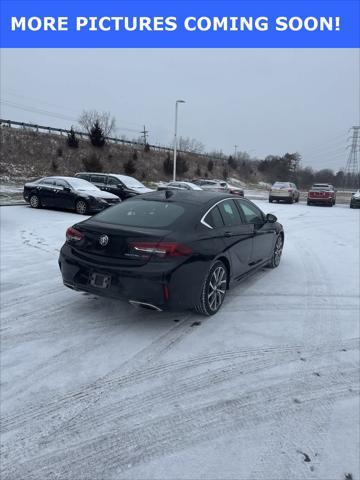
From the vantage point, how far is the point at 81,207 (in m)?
14.6

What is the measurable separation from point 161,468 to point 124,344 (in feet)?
5.33

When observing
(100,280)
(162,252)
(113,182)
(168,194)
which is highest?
(113,182)

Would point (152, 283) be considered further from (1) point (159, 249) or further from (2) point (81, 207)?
(2) point (81, 207)

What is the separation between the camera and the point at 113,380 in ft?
10.4

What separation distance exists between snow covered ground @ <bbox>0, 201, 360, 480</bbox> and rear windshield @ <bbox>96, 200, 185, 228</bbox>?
113 cm

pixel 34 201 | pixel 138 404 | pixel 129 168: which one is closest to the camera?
pixel 138 404

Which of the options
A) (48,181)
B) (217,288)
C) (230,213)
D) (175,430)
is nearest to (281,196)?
(48,181)

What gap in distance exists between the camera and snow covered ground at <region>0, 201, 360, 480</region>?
2354 mm

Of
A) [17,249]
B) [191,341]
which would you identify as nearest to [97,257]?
[191,341]

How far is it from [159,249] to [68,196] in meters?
11.8

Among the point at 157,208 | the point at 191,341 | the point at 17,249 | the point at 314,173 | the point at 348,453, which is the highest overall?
the point at 314,173

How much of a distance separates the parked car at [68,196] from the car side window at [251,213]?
9.35m

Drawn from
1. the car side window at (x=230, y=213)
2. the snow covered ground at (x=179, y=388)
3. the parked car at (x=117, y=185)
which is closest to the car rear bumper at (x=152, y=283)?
the snow covered ground at (x=179, y=388)

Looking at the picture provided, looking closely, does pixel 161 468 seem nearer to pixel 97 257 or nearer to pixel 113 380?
pixel 113 380
